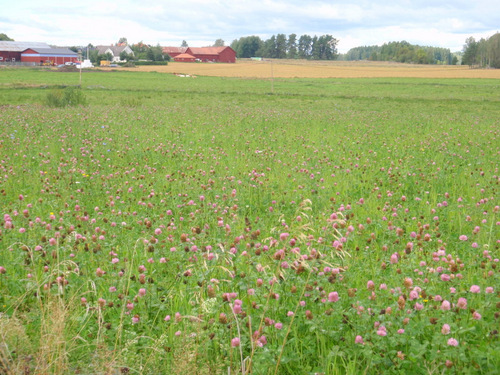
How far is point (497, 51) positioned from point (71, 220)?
449ft

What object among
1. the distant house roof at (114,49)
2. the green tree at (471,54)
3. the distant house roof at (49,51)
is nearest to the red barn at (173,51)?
the distant house roof at (114,49)

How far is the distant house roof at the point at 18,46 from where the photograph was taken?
10825 cm

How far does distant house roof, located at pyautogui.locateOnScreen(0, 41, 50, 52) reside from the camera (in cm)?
10825

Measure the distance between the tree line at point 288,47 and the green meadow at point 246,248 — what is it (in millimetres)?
145061

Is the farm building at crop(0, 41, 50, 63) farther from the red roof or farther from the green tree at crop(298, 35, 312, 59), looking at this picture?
the green tree at crop(298, 35, 312, 59)

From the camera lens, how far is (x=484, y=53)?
5000 inches

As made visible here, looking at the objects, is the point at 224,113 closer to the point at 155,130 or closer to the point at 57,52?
the point at 155,130

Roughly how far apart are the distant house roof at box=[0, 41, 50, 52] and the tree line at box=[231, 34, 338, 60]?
Result: 6657cm

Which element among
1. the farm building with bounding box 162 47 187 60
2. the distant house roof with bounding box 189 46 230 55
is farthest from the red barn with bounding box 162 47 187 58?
the distant house roof with bounding box 189 46 230 55

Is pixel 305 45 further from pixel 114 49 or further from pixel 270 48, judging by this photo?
pixel 114 49

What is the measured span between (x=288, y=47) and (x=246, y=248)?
164662 mm

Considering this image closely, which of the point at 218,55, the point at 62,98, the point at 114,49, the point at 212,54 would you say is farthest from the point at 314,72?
the point at 114,49

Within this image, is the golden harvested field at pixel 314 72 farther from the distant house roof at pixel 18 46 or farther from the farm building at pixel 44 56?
the distant house roof at pixel 18 46

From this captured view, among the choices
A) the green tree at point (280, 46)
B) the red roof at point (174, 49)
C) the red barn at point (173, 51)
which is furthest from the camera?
the green tree at point (280, 46)
